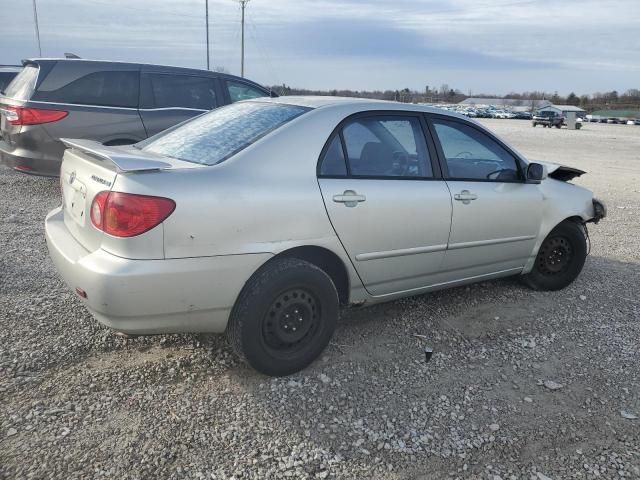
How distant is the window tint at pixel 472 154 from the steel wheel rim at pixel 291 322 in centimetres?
150

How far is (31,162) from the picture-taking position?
672 centimetres

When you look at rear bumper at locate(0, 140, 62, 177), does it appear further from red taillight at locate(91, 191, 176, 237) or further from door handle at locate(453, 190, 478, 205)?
door handle at locate(453, 190, 478, 205)

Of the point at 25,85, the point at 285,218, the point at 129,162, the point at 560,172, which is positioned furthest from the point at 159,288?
the point at 25,85

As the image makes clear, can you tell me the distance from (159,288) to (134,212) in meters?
0.39

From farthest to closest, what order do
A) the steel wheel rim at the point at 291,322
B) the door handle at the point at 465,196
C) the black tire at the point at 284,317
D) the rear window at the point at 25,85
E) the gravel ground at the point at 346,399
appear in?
the rear window at the point at 25,85
the door handle at the point at 465,196
the steel wheel rim at the point at 291,322
the black tire at the point at 284,317
the gravel ground at the point at 346,399

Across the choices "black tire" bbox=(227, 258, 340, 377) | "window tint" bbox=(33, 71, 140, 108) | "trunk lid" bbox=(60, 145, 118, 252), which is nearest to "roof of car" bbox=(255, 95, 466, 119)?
"black tire" bbox=(227, 258, 340, 377)

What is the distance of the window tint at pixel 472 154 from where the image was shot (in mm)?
3932

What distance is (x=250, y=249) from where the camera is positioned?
9.42 ft

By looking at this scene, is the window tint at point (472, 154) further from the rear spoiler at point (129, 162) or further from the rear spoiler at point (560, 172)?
the rear spoiler at point (129, 162)

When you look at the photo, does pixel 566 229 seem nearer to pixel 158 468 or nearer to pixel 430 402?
pixel 430 402

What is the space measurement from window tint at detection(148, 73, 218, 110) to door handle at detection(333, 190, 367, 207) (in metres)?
5.19

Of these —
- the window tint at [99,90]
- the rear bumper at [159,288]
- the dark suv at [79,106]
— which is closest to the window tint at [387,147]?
the rear bumper at [159,288]

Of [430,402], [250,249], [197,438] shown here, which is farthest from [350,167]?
[197,438]

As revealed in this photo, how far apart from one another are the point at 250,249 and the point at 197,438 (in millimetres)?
982
